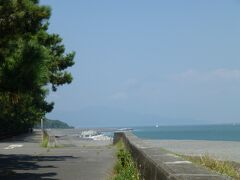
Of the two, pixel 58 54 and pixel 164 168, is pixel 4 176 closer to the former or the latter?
pixel 164 168

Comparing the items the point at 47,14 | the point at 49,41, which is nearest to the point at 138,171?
the point at 47,14

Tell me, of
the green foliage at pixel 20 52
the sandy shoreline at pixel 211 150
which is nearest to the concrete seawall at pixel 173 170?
the green foliage at pixel 20 52

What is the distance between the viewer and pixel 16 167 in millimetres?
17188

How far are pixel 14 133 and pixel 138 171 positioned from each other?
1839 inches

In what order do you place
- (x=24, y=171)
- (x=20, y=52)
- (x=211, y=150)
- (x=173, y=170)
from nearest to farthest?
1. (x=173, y=170)
2. (x=20, y=52)
3. (x=24, y=171)
4. (x=211, y=150)

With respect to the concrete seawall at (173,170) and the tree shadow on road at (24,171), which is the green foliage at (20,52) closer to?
the tree shadow on road at (24,171)

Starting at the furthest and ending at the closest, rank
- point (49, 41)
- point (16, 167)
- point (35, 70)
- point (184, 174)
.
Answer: point (49, 41), point (16, 167), point (35, 70), point (184, 174)

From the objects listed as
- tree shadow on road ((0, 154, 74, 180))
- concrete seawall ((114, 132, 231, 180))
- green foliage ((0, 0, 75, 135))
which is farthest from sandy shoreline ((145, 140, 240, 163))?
concrete seawall ((114, 132, 231, 180))

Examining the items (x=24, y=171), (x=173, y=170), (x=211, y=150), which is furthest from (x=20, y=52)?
(x=211, y=150)

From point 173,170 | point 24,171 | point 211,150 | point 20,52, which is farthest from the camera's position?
point 211,150

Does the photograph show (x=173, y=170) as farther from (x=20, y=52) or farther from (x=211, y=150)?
(x=211, y=150)

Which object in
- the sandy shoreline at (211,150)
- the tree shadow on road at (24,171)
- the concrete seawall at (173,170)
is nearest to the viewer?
the concrete seawall at (173,170)

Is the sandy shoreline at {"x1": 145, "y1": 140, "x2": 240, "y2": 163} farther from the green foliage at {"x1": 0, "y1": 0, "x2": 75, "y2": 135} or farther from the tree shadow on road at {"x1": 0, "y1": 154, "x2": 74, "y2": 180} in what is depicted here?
the green foliage at {"x1": 0, "y1": 0, "x2": 75, "y2": 135}

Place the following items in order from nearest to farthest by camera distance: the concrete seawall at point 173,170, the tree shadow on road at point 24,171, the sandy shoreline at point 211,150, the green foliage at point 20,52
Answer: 1. the concrete seawall at point 173,170
2. the green foliage at point 20,52
3. the tree shadow on road at point 24,171
4. the sandy shoreline at point 211,150
